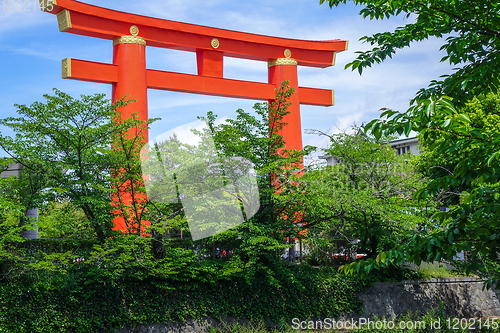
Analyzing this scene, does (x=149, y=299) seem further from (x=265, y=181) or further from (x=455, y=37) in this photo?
(x=455, y=37)

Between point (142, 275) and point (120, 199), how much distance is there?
2185mm

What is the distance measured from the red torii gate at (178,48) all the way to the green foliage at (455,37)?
10.9 meters

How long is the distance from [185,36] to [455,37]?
41.4ft

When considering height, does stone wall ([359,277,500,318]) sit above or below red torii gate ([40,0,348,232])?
below

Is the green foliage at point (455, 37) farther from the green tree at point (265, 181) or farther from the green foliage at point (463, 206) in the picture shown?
the green tree at point (265, 181)

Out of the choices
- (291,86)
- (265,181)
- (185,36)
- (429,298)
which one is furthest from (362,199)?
(185,36)

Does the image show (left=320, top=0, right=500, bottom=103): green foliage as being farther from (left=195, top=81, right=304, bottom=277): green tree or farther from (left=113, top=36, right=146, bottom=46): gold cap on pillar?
(left=113, top=36, right=146, bottom=46): gold cap on pillar

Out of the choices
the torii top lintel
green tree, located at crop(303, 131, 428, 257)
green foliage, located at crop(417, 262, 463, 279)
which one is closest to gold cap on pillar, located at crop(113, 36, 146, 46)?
the torii top lintel

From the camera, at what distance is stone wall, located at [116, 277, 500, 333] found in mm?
15797

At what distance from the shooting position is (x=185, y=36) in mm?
17250

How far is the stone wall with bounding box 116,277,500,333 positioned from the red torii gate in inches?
279

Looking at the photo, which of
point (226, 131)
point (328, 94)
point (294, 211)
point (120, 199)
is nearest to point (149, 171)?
point (120, 199)

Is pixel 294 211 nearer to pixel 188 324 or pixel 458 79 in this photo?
pixel 188 324

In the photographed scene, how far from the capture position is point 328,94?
20.4 meters
